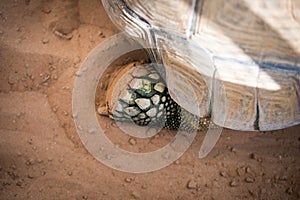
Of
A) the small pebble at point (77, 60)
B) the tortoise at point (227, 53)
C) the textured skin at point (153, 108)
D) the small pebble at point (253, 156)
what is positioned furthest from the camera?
the small pebble at point (77, 60)

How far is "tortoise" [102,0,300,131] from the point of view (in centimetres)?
196

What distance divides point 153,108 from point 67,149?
0.58 metres

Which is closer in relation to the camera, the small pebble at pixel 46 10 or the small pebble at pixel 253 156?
the small pebble at pixel 253 156

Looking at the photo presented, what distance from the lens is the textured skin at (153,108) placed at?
2631 mm

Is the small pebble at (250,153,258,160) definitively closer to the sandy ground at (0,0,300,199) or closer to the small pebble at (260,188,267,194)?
the sandy ground at (0,0,300,199)

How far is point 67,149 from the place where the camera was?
271cm

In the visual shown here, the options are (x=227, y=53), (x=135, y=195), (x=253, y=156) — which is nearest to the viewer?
(x=227, y=53)

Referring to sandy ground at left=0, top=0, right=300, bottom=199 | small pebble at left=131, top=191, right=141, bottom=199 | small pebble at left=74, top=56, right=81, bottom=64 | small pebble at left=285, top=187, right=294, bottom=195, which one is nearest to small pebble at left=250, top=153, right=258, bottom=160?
sandy ground at left=0, top=0, right=300, bottom=199

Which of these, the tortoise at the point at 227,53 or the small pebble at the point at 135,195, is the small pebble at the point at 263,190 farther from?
the small pebble at the point at 135,195

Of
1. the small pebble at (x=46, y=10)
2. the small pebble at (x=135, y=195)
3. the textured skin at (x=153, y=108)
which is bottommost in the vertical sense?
the small pebble at (x=135, y=195)

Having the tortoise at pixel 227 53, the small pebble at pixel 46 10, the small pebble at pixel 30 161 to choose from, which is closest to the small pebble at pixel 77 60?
the small pebble at pixel 46 10

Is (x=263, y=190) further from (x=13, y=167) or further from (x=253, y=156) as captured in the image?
(x=13, y=167)

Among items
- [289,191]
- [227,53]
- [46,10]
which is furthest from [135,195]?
[46,10]

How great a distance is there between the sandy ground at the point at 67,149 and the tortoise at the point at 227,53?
426 mm
